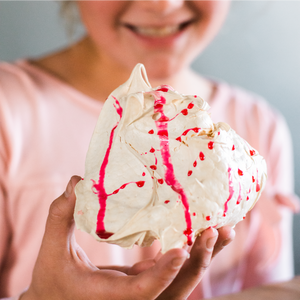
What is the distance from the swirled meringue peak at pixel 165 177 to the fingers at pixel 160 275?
4cm

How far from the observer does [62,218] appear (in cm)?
47

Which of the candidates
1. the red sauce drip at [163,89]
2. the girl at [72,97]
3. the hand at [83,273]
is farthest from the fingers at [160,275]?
the girl at [72,97]

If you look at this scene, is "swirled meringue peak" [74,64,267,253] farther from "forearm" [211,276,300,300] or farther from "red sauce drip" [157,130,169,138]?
"forearm" [211,276,300,300]

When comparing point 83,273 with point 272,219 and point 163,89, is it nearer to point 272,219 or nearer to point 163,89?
point 163,89

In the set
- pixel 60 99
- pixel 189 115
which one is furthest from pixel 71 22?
pixel 189 115

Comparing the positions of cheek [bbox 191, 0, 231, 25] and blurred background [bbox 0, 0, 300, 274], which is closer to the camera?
cheek [bbox 191, 0, 231, 25]

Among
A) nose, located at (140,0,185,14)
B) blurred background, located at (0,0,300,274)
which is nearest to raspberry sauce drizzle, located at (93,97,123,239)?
→ nose, located at (140,0,185,14)

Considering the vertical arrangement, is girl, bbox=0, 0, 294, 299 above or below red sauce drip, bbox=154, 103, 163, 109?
below

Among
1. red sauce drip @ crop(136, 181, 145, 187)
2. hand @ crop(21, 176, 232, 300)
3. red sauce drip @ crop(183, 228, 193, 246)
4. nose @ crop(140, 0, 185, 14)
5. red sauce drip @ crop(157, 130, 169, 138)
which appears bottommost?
hand @ crop(21, 176, 232, 300)

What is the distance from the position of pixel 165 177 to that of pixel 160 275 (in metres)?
0.12

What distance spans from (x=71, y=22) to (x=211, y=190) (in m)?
0.79

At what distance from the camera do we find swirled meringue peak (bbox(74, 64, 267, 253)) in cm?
43

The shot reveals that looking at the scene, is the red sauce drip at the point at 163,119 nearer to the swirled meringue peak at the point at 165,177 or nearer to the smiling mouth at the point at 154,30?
the swirled meringue peak at the point at 165,177

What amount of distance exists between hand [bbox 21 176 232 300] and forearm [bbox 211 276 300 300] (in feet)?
1.39
